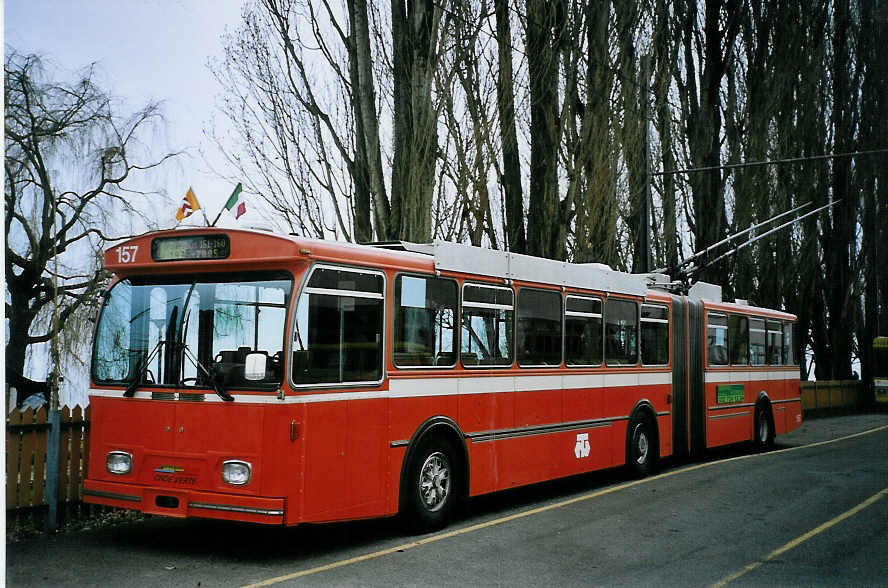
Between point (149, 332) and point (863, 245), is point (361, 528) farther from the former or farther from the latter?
point (863, 245)

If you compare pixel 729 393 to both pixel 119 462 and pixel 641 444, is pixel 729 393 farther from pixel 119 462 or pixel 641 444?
pixel 119 462

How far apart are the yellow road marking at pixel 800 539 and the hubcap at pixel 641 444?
308 centimetres

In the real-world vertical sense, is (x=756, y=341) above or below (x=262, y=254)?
below

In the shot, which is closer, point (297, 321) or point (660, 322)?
point (297, 321)

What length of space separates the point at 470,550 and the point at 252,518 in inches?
76.6

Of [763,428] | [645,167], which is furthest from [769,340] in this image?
[645,167]

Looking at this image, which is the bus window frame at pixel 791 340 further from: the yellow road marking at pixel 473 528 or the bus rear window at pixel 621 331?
the bus rear window at pixel 621 331

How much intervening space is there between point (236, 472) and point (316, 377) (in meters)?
0.97

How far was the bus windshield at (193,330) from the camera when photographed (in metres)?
7.82

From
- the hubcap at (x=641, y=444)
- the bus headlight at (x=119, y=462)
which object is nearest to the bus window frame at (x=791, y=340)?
the hubcap at (x=641, y=444)

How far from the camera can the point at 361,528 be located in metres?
9.60

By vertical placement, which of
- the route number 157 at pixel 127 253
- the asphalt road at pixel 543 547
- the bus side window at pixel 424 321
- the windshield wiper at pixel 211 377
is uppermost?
the route number 157 at pixel 127 253

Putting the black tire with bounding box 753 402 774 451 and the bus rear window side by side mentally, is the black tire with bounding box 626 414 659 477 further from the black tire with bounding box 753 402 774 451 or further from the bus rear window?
the black tire with bounding box 753 402 774 451

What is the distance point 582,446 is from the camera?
483 inches
